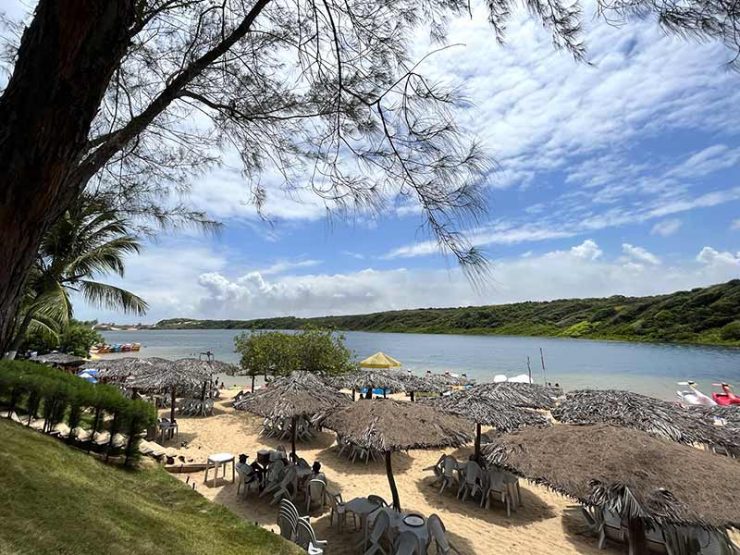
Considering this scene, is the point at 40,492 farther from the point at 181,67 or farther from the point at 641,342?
the point at 641,342

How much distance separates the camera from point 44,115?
1.36m

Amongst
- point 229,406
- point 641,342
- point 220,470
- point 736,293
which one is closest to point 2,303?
point 220,470

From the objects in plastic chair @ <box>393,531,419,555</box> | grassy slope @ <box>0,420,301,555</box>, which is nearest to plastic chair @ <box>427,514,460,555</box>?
plastic chair @ <box>393,531,419,555</box>

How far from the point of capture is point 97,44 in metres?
1.49

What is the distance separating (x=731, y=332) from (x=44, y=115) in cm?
5513

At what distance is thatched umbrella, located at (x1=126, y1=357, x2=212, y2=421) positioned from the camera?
10609 millimetres

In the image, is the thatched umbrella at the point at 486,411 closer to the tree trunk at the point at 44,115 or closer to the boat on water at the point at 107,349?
the tree trunk at the point at 44,115

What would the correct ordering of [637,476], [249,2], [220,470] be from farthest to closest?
[220,470] → [637,476] → [249,2]

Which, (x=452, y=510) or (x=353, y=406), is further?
(x=353, y=406)

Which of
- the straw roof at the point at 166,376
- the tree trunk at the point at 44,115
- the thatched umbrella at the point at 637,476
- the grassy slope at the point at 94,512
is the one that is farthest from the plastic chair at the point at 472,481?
the straw roof at the point at 166,376

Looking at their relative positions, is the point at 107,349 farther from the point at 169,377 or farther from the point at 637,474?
the point at 637,474

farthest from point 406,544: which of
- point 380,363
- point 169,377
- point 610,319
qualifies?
point 610,319

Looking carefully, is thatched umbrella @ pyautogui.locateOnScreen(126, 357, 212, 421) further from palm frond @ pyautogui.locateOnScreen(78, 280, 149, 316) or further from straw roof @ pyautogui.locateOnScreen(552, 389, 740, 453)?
straw roof @ pyautogui.locateOnScreen(552, 389, 740, 453)

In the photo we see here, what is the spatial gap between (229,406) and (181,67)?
13659 mm
